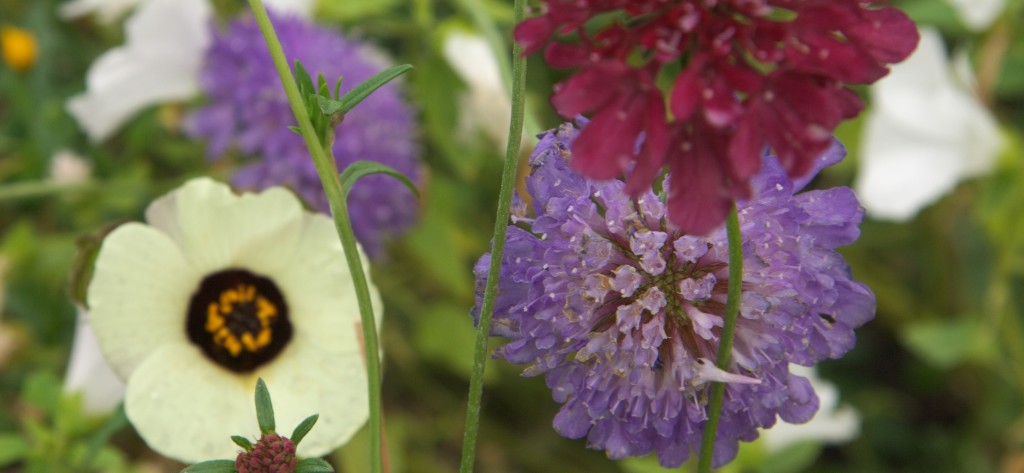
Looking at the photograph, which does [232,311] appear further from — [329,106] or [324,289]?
[329,106]

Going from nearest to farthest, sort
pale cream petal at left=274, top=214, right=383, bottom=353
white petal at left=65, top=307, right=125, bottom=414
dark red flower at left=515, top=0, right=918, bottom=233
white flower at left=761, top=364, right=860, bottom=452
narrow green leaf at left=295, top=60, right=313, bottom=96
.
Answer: dark red flower at left=515, top=0, right=918, bottom=233
narrow green leaf at left=295, top=60, right=313, bottom=96
pale cream petal at left=274, top=214, right=383, bottom=353
white petal at left=65, top=307, right=125, bottom=414
white flower at left=761, top=364, right=860, bottom=452

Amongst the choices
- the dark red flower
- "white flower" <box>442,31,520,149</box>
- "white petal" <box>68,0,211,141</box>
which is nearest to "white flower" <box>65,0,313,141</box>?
"white petal" <box>68,0,211,141</box>

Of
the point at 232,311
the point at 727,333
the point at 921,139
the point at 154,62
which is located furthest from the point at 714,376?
the point at 921,139

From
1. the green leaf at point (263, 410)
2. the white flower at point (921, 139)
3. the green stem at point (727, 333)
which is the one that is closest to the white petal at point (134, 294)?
the green leaf at point (263, 410)

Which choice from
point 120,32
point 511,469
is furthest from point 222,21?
point 511,469

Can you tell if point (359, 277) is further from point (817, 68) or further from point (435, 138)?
point (435, 138)

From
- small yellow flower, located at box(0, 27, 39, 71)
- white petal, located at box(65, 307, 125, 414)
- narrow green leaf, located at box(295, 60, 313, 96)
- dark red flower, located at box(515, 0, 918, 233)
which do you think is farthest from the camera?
small yellow flower, located at box(0, 27, 39, 71)

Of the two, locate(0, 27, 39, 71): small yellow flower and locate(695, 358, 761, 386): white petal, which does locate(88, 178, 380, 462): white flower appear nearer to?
locate(695, 358, 761, 386): white petal
